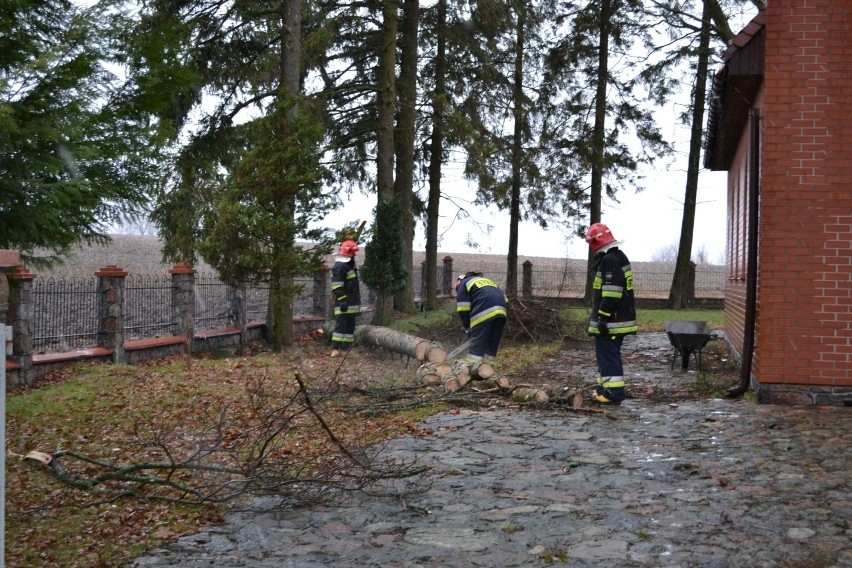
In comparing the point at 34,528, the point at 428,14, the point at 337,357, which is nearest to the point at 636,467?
the point at 34,528

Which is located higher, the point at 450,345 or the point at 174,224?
the point at 174,224

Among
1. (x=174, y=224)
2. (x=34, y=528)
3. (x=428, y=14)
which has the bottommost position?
(x=34, y=528)

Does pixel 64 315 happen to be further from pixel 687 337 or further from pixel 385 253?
pixel 687 337

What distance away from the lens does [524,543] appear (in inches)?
212

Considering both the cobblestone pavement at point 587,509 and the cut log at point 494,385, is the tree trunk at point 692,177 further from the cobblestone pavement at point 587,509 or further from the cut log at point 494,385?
the cobblestone pavement at point 587,509

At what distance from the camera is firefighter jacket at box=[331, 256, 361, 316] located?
16.5m

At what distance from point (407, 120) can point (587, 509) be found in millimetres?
18988

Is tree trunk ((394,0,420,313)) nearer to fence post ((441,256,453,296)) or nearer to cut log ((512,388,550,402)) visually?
fence post ((441,256,453,296))

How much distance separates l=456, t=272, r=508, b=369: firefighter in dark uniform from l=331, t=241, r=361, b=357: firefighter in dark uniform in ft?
13.6

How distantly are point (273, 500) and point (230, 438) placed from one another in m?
2.08

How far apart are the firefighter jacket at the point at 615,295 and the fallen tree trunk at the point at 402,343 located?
3510mm

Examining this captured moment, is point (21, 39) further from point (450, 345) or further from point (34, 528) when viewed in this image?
point (450, 345)

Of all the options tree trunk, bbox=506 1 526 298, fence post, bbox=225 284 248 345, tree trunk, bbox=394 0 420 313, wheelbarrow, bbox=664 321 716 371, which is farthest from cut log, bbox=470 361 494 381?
tree trunk, bbox=506 1 526 298

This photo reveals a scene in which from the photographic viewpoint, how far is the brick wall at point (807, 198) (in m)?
9.82
